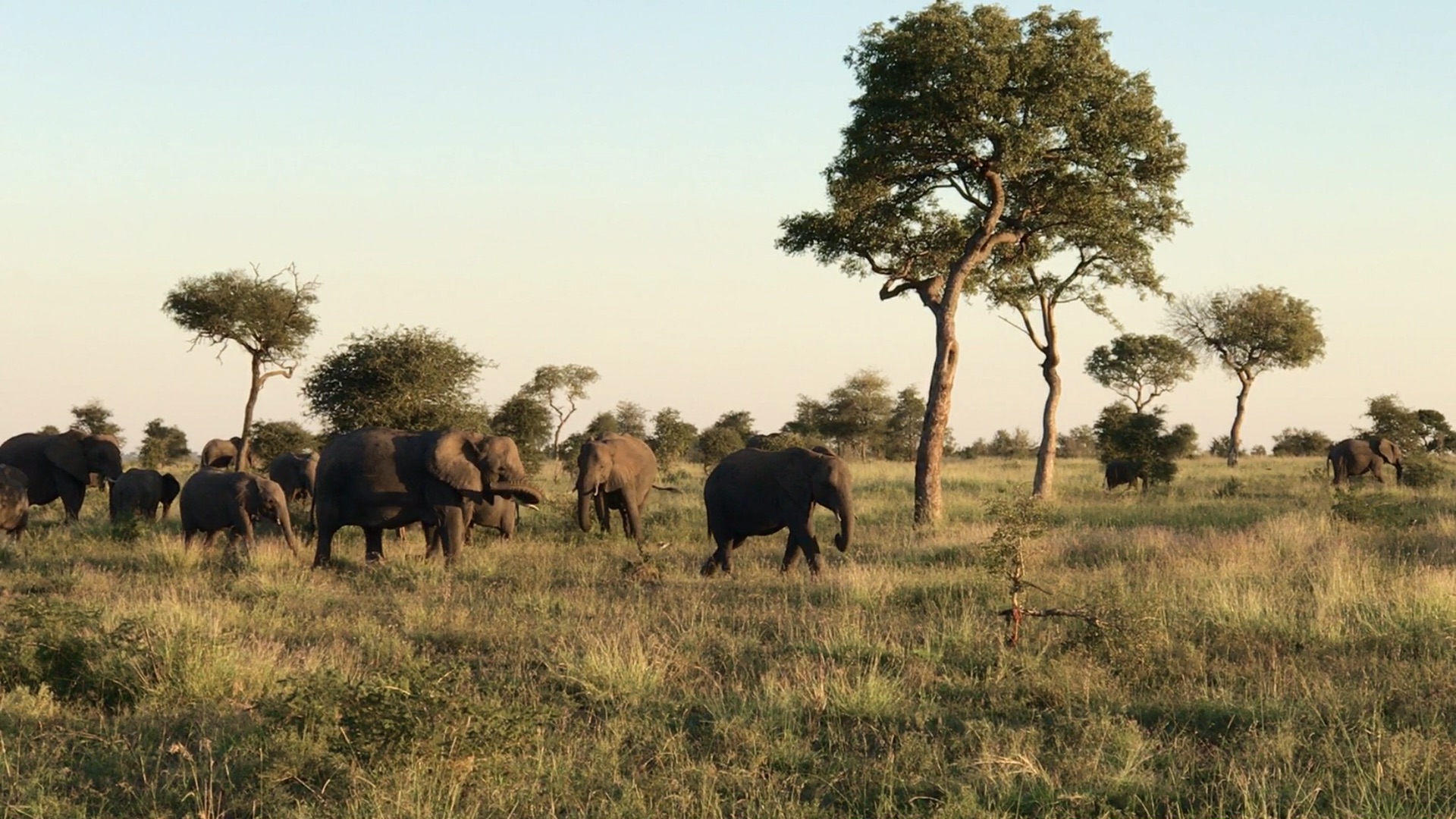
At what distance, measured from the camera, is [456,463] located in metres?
16.1

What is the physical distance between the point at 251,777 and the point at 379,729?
0.68 metres

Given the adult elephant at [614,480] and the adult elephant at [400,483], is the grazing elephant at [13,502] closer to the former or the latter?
the adult elephant at [400,483]

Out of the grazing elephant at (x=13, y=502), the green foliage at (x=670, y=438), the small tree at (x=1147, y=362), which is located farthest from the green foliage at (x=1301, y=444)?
the grazing elephant at (x=13, y=502)

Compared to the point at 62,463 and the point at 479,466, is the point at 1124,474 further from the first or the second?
the point at 62,463

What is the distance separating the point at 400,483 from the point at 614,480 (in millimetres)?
4871

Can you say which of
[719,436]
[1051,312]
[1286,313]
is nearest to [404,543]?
[1051,312]

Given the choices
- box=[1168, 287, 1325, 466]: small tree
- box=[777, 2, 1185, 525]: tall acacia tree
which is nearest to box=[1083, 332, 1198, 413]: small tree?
box=[1168, 287, 1325, 466]: small tree

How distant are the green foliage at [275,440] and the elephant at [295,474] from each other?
1251 centimetres

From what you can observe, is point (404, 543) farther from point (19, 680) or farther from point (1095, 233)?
point (1095, 233)

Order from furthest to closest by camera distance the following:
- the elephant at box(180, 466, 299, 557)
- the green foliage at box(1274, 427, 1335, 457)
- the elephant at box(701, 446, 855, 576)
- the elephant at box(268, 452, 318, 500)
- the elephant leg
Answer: the green foliage at box(1274, 427, 1335, 457), the elephant at box(268, 452, 318, 500), the elephant at box(180, 466, 299, 557), the elephant leg, the elephant at box(701, 446, 855, 576)

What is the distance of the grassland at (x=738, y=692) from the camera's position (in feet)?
20.1

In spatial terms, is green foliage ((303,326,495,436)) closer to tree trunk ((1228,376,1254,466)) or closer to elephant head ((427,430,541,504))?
elephant head ((427,430,541,504))

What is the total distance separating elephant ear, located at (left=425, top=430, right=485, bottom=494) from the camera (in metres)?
15.9

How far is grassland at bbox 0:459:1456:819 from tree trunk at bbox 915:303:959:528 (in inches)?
314
